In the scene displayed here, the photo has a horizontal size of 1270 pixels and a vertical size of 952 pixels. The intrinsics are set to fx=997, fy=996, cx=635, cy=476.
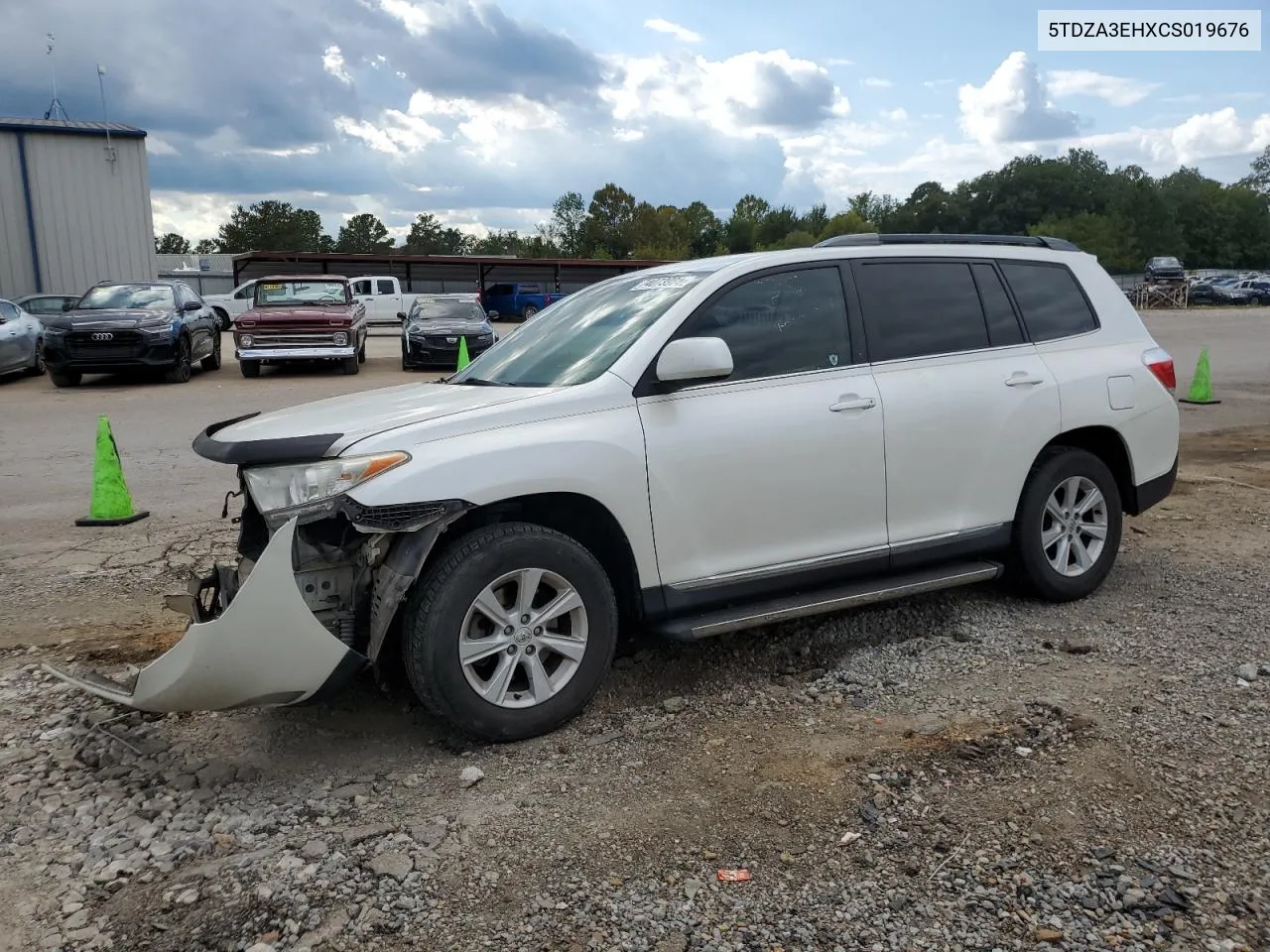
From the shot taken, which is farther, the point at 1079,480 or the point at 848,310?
the point at 1079,480

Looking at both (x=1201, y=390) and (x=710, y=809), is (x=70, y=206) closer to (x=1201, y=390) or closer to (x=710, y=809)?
(x=1201, y=390)

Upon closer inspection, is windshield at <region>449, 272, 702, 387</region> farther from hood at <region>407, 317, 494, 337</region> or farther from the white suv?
hood at <region>407, 317, 494, 337</region>

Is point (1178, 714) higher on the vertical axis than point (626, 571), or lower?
lower


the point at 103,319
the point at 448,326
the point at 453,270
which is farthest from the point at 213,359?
the point at 453,270

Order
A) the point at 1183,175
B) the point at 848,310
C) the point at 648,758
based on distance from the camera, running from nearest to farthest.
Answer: the point at 648,758 < the point at 848,310 < the point at 1183,175

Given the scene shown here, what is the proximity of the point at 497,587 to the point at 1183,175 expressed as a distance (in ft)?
416

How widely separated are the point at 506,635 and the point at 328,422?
1076 mm

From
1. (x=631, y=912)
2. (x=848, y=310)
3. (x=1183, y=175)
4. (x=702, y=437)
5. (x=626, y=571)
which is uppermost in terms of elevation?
(x=1183, y=175)

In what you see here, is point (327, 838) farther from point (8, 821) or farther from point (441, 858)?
point (8, 821)

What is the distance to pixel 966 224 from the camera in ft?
330

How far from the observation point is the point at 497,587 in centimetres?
369

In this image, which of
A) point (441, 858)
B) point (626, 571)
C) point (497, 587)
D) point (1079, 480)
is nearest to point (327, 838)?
point (441, 858)

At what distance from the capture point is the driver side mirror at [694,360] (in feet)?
12.8

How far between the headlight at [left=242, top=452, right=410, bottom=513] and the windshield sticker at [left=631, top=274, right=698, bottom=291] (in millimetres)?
1554
